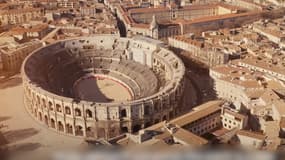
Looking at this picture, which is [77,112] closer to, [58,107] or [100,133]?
[58,107]

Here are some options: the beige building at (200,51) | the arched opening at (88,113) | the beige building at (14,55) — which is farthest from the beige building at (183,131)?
the beige building at (14,55)

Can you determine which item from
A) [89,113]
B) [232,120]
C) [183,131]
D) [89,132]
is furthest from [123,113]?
[232,120]

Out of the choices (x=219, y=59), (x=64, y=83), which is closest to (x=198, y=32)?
(x=219, y=59)

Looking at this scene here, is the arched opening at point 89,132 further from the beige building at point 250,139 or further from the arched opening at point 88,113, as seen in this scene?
the beige building at point 250,139

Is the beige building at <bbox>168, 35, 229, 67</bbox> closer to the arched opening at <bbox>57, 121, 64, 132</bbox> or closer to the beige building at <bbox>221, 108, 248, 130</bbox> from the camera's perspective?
the beige building at <bbox>221, 108, 248, 130</bbox>

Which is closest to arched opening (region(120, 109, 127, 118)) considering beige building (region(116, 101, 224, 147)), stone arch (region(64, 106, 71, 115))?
beige building (region(116, 101, 224, 147))

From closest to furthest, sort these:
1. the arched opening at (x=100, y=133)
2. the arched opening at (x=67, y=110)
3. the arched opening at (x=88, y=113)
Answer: the arched opening at (x=88, y=113) → the arched opening at (x=67, y=110) → the arched opening at (x=100, y=133)
